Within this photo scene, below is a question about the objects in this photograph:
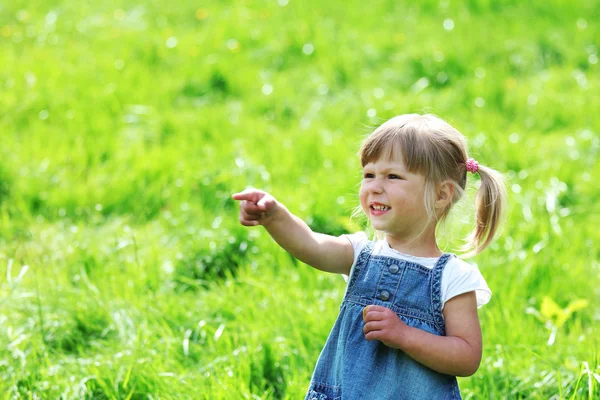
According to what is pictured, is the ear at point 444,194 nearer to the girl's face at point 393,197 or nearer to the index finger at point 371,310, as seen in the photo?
the girl's face at point 393,197

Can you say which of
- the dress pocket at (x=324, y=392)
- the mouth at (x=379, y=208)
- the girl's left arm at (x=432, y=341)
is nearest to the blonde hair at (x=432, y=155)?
the mouth at (x=379, y=208)

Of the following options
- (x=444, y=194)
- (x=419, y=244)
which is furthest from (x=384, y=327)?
A: (x=444, y=194)

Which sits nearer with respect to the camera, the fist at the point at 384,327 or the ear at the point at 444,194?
the fist at the point at 384,327

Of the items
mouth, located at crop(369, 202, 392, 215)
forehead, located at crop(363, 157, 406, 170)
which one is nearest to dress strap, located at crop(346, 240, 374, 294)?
mouth, located at crop(369, 202, 392, 215)

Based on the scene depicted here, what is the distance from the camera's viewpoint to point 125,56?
5.75m

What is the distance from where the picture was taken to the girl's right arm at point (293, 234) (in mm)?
2020

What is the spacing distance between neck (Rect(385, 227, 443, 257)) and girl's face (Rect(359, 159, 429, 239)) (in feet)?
0.13

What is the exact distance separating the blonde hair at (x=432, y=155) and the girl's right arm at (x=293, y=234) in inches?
9.7

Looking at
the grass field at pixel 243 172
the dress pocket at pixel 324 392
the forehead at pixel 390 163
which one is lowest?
the grass field at pixel 243 172

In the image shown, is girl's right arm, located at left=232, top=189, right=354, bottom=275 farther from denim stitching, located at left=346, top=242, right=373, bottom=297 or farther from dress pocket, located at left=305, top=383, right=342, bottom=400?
dress pocket, located at left=305, top=383, right=342, bottom=400

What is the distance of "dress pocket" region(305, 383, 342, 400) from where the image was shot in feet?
6.82

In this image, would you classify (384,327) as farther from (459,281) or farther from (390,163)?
(390,163)

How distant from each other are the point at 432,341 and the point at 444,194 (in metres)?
0.40

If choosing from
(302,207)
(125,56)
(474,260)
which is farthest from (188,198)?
(125,56)
